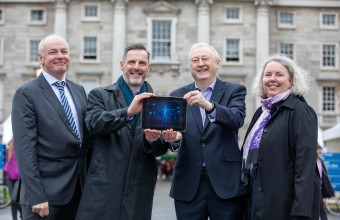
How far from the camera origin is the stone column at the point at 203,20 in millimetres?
36500

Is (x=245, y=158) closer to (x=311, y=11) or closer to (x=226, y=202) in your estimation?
(x=226, y=202)

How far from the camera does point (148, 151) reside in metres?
4.75

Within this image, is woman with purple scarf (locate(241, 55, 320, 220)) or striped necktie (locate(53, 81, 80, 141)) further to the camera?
striped necktie (locate(53, 81, 80, 141))

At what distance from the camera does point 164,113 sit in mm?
4340

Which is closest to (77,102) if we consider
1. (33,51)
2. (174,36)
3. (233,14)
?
(174,36)

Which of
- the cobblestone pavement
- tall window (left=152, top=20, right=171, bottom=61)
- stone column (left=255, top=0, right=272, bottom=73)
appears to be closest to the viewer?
the cobblestone pavement

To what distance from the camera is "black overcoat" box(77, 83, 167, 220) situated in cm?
470

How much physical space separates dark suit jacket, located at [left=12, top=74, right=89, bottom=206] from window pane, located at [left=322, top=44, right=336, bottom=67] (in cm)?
3628

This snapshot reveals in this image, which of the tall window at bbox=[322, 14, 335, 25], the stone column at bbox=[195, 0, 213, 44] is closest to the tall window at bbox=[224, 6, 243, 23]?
the stone column at bbox=[195, 0, 213, 44]

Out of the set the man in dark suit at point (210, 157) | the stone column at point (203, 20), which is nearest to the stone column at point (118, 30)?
the stone column at point (203, 20)

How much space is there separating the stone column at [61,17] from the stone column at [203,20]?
1017 cm

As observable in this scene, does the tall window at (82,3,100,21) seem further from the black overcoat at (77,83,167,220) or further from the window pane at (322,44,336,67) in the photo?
the black overcoat at (77,83,167,220)

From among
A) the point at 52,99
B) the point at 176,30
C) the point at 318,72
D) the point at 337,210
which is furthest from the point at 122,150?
the point at 318,72

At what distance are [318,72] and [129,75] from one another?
35676 millimetres
